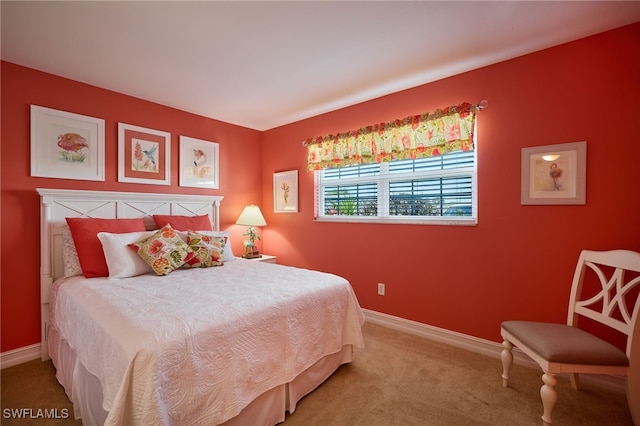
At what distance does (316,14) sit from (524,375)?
9.43ft

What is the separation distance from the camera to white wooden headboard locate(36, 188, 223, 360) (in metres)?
2.33

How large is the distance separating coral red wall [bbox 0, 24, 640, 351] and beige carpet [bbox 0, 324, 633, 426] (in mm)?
410

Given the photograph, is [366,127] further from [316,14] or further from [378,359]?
[378,359]

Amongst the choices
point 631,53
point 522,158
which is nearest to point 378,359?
point 522,158

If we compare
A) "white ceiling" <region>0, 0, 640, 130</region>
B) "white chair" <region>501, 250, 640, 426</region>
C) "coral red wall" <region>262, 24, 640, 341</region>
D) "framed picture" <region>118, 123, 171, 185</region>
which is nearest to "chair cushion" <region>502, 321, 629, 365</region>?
"white chair" <region>501, 250, 640, 426</region>

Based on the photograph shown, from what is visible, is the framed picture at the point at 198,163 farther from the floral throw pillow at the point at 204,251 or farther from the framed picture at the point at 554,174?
the framed picture at the point at 554,174

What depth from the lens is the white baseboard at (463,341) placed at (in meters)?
1.90

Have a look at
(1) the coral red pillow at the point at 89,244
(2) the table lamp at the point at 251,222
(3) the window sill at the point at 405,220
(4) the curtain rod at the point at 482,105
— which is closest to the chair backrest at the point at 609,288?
(3) the window sill at the point at 405,220

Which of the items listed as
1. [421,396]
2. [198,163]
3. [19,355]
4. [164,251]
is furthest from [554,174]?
[19,355]

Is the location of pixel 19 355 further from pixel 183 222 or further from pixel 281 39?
pixel 281 39

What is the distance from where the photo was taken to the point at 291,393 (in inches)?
66.1

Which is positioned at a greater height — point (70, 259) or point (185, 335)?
point (70, 259)

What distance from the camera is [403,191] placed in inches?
116

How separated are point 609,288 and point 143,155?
4.04 meters
